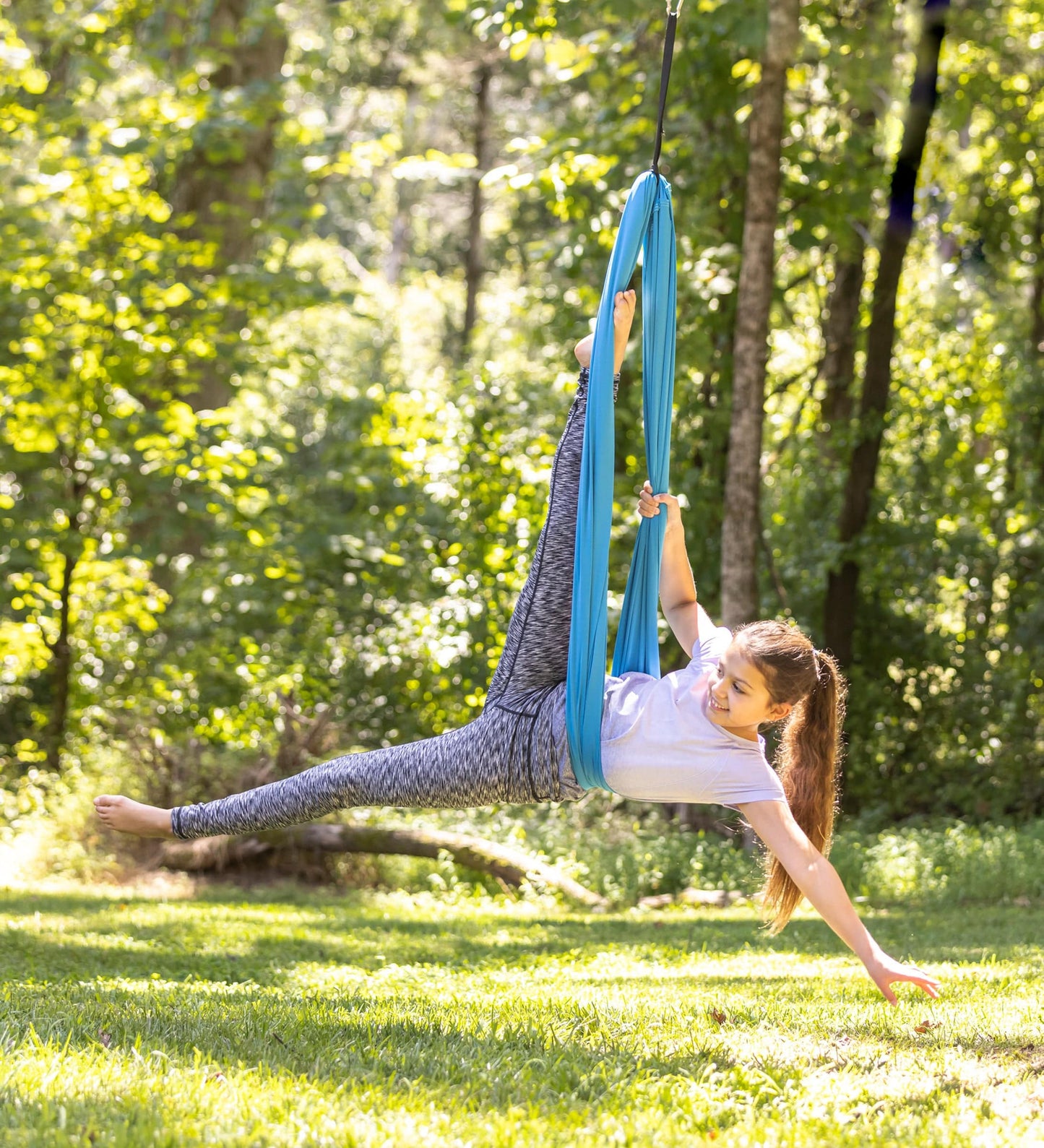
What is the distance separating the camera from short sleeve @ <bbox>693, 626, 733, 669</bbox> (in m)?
3.26

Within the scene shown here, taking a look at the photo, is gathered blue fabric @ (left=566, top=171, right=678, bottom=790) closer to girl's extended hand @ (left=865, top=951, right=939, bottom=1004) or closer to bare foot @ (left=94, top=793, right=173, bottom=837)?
girl's extended hand @ (left=865, top=951, right=939, bottom=1004)

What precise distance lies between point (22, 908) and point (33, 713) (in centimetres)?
409

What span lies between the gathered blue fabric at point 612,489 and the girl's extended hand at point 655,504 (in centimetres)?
4

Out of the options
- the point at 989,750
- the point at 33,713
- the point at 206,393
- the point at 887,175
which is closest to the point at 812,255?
the point at 887,175

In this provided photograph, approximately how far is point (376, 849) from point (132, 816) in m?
4.10

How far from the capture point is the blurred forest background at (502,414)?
27.3ft

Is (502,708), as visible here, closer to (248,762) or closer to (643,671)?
(643,671)

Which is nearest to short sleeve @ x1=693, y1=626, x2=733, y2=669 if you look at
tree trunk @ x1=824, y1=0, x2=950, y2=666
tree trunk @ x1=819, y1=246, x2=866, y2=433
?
tree trunk @ x1=824, y1=0, x2=950, y2=666

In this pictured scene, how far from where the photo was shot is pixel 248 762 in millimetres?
8484

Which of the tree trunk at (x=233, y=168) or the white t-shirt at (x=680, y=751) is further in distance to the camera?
the tree trunk at (x=233, y=168)

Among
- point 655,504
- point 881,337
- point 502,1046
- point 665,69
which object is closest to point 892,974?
point 502,1046

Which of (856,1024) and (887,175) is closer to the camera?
(856,1024)

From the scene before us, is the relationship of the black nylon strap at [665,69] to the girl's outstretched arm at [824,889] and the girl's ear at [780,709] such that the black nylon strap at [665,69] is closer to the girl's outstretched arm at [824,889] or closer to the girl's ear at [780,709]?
the girl's ear at [780,709]

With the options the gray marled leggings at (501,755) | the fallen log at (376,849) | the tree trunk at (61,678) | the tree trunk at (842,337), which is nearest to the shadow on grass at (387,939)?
the fallen log at (376,849)
